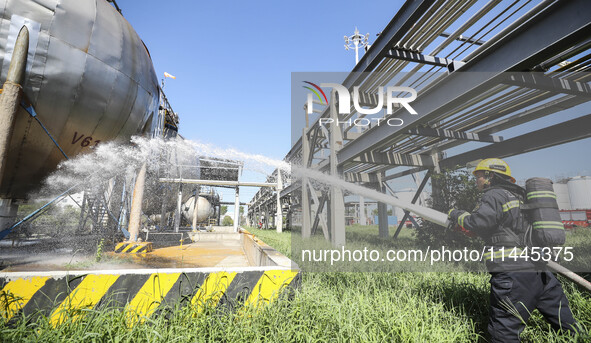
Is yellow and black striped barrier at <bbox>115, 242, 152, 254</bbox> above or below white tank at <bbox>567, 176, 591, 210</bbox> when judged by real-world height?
below

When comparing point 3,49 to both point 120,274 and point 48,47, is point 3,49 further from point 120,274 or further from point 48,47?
point 120,274

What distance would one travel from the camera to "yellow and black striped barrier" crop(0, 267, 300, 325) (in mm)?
1885

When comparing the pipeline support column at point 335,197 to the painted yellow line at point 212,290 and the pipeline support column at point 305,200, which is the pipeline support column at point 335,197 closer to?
the pipeline support column at point 305,200

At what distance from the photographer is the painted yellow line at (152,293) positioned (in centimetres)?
206

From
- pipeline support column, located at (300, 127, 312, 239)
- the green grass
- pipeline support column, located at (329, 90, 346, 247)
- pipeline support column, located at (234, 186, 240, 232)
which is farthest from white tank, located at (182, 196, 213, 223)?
the green grass

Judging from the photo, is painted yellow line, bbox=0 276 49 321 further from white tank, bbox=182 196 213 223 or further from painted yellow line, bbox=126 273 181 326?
white tank, bbox=182 196 213 223

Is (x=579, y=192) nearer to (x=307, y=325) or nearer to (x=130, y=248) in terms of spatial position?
(x=307, y=325)

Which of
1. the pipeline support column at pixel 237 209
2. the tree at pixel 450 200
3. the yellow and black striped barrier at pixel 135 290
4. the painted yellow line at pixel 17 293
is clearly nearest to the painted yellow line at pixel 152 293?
the yellow and black striped barrier at pixel 135 290

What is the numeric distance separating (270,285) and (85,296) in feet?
4.74

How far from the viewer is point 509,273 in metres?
2.13

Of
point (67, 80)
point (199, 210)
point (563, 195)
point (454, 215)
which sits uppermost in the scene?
point (67, 80)

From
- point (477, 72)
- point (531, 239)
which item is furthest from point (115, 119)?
point (531, 239)

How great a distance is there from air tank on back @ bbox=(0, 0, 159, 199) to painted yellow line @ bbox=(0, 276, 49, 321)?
2854mm

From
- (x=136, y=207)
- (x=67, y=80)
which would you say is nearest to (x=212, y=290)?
(x=67, y=80)
